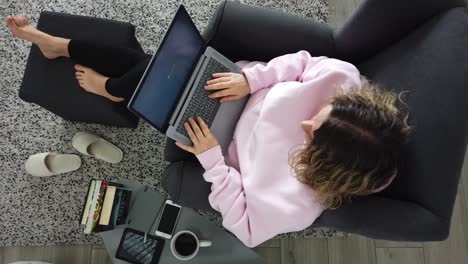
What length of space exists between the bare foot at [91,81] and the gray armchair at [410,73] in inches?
19.0

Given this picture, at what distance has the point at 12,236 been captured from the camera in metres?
1.62

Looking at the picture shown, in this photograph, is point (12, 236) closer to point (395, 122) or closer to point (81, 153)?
point (81, 153)

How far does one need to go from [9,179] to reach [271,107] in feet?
4.20

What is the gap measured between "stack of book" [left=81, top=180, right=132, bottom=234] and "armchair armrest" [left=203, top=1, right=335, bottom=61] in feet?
2.16

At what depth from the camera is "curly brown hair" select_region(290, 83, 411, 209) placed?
0.90 m

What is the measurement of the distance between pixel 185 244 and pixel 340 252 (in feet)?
2.45

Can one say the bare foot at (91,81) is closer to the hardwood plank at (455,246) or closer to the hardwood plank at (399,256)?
the hardwood plank at (399,256)

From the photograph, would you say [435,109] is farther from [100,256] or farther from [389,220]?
[100,256]

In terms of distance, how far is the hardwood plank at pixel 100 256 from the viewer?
5.29 feet

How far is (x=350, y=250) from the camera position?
165cm

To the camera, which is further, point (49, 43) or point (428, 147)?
point (49, 43)

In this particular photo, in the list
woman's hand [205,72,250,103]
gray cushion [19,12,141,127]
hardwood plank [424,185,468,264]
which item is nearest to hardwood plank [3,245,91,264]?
gray cushion [19,12,141,127]

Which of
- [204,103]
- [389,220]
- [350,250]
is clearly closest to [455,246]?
[350,250]

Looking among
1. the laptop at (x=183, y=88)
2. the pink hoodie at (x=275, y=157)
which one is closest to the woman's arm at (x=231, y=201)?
the pink hoodie at (x=275, y=157)
